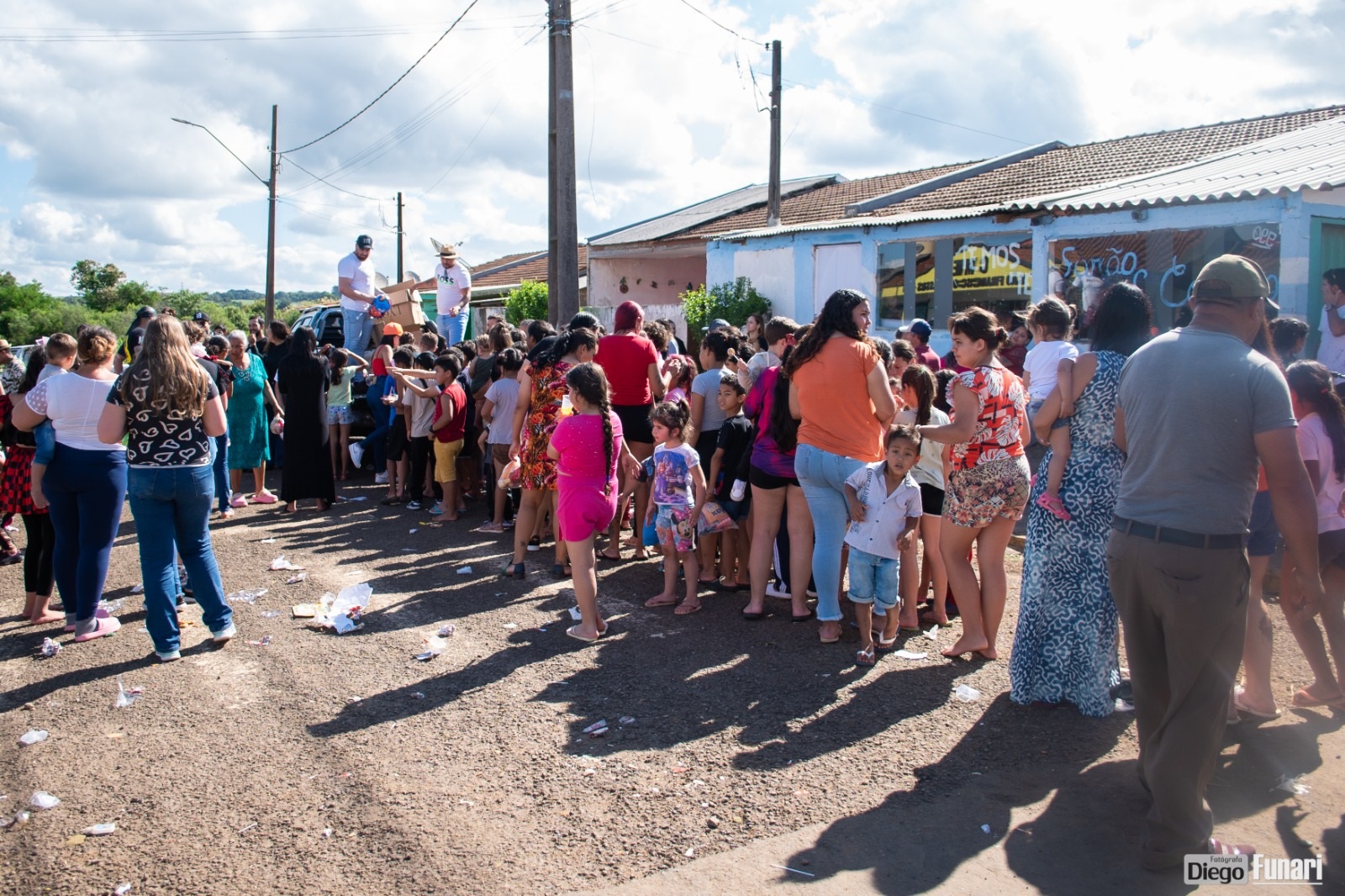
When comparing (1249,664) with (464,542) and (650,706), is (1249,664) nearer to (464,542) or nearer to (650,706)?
(650,706)

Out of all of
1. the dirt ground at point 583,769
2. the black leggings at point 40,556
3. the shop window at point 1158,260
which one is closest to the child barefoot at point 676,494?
the dirt ground at point 583,769

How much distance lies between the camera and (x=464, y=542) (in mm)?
8898

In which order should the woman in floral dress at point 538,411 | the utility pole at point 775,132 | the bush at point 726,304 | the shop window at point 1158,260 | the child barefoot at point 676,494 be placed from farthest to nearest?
the utility pole at point 775,132
the bush at point 726,304
the shop window at point 1158,260
the woman in floral dress at point 538,411
the child barefoot at point 676,494

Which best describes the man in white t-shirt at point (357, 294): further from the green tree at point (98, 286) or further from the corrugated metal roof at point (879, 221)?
the green tree at point (98, 286)

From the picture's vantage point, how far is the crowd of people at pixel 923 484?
3.43m

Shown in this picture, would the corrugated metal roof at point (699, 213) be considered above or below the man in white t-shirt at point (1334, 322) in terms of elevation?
above

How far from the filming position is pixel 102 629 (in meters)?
6.20

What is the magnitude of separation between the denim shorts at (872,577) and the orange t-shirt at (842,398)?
1.89ft

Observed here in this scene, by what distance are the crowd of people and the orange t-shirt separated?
1 cm

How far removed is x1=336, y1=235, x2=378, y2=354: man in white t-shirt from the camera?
45.1 feet

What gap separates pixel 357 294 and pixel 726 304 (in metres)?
9.94

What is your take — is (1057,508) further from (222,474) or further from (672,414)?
(222,474)

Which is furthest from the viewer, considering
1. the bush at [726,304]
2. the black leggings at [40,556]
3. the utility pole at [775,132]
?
the utility pole at [775,132]

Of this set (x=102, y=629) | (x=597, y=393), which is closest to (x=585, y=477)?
(x=597, y=393)
